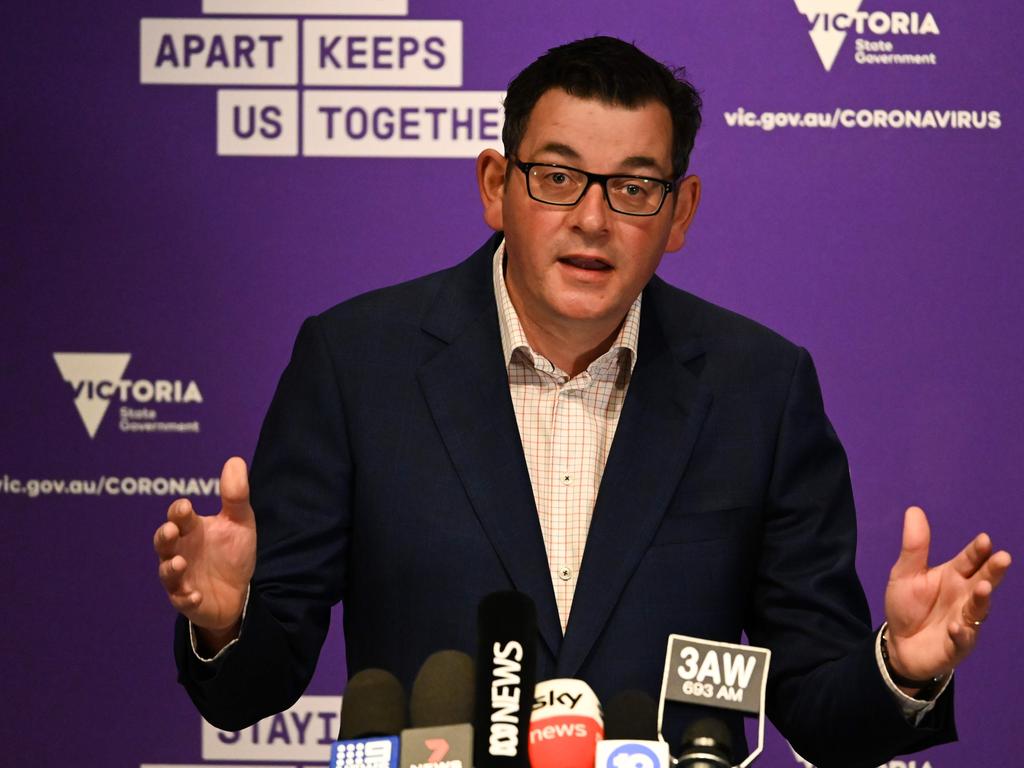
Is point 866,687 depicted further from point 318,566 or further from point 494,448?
point 318,566

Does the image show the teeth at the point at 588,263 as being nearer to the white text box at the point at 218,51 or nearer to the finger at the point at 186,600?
the finger at the point at 186,600

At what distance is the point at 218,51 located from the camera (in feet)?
12.1

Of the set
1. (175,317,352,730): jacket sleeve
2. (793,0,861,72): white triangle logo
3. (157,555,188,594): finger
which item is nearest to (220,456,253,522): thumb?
(157,555,188,594): finger

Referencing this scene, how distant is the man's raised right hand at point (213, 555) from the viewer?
70.4 inches

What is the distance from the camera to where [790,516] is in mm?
2398

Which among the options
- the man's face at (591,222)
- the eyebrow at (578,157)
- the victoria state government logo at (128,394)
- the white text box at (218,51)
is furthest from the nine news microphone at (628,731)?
the white text box at (218,51)

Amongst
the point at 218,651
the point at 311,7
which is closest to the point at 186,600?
the point at 218,651

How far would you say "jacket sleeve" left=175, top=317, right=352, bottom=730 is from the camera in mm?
2125

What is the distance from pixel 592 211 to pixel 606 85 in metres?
0.22

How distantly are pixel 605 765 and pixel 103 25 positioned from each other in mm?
2886

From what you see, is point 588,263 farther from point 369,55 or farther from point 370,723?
point 369,55

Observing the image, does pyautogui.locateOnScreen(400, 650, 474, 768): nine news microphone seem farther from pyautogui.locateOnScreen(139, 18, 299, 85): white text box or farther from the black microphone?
pyautogui.locateOnScreen(139, 18, 299, 85): white text box

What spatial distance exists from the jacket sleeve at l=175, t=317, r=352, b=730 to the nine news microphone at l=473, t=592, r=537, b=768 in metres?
0.67

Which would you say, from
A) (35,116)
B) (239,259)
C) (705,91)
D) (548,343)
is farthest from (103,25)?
(548,343)
